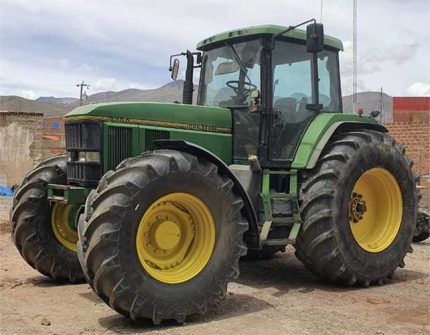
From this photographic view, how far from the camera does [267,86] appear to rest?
20.7 feet

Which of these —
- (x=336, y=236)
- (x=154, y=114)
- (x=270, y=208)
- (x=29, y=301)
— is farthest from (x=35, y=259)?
(x=336, y=236)

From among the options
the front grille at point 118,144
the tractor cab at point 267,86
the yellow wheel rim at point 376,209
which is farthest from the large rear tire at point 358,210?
the front grille at point 118,144

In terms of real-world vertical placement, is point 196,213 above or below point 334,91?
below

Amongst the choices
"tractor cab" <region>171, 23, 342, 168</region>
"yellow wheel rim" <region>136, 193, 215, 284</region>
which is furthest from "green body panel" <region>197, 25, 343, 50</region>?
"yellow wheel rim" <region>136, 193, 215, 284</region>

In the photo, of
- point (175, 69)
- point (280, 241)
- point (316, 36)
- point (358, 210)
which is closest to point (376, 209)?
point (358, 210)

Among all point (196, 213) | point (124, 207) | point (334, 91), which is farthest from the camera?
point (334, 91)

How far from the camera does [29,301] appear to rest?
17.8 feet

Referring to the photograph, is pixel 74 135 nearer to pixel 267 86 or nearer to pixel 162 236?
pixel 162 236

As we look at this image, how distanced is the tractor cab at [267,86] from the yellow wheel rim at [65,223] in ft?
6.28

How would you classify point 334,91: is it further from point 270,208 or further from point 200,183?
point 200,183

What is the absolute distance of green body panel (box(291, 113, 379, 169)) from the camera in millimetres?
6301

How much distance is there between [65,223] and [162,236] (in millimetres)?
1902

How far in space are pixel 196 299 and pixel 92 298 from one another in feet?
4.18

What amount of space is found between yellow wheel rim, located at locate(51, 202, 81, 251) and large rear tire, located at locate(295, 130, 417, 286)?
8.13ft
